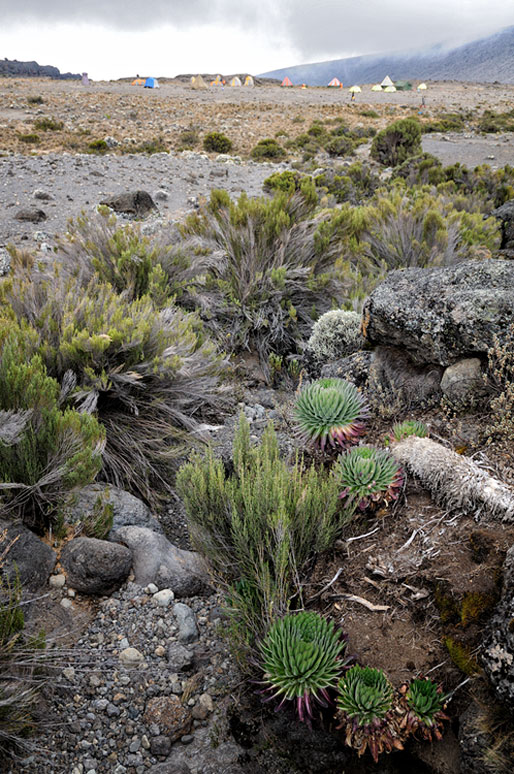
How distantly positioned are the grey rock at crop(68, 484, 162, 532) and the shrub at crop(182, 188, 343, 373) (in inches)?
94.1

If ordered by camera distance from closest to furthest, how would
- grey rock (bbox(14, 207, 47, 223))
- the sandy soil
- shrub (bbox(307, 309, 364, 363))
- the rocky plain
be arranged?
1. the rocky plain
2. shrub (bbox(307, 309, 364, 363))
3. grey rock (bbox(14, 207, 47, 223))
4. the sandy soil

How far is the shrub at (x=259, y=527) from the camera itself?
2.05 metres

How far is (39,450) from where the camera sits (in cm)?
258

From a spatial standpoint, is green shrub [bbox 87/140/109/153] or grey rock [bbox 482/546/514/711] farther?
green shrub [bbox 87/140/109/153]

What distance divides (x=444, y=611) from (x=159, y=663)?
119 cm

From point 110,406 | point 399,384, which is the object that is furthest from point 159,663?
point 399,384

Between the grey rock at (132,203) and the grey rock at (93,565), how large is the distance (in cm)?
881

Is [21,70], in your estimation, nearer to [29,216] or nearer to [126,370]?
[29,216]

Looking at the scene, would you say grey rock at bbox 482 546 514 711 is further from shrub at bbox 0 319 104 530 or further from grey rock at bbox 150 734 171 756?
shrub at bbox 0 319 104 530

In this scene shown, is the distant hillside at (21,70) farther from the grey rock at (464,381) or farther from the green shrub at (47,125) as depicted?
the grey rock at (464,381)

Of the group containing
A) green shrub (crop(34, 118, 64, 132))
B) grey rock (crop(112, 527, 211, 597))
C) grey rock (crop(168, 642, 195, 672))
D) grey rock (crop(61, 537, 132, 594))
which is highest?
green shrub (crop(34, 118, 64, 132))

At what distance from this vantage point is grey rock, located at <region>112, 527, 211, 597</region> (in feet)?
8.24

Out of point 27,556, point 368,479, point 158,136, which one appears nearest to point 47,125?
point 158,136

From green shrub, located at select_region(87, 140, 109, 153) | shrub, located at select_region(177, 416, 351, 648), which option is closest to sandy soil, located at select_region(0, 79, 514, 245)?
green shrub, located at select_region(87, 140, 109, 153)
